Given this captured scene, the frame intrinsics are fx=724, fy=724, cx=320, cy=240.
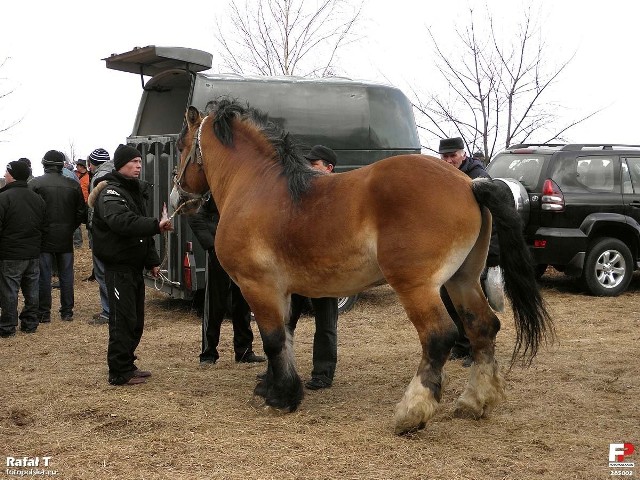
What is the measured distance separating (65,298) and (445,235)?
6111 millimetres

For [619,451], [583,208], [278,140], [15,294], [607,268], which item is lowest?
[619,451]

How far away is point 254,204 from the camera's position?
4.94 metres

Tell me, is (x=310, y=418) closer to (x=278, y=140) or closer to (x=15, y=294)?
(x=278, y=140)

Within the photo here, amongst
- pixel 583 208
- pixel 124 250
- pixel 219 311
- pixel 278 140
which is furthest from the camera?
pixel 583 208

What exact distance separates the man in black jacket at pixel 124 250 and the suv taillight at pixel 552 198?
235 inches

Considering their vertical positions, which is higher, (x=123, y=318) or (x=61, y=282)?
(x=123, y=318)

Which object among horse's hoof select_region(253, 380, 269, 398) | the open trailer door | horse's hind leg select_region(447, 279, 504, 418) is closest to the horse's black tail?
horse's hind leg select_region(447, 279, 504, 418)

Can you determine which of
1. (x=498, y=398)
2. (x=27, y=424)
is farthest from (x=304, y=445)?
(x=27, y=424)

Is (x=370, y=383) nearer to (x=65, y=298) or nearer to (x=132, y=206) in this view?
(x=132, y=206)

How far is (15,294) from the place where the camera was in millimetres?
8117

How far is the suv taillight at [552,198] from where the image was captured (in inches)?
387

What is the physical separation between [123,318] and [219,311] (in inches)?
37.0

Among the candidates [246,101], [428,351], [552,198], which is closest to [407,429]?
[428,351]

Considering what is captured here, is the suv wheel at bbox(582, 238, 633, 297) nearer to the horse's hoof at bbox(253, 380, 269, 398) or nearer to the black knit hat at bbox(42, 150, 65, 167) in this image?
the horse's hoof at bbox(253, 380, 269, 398)
